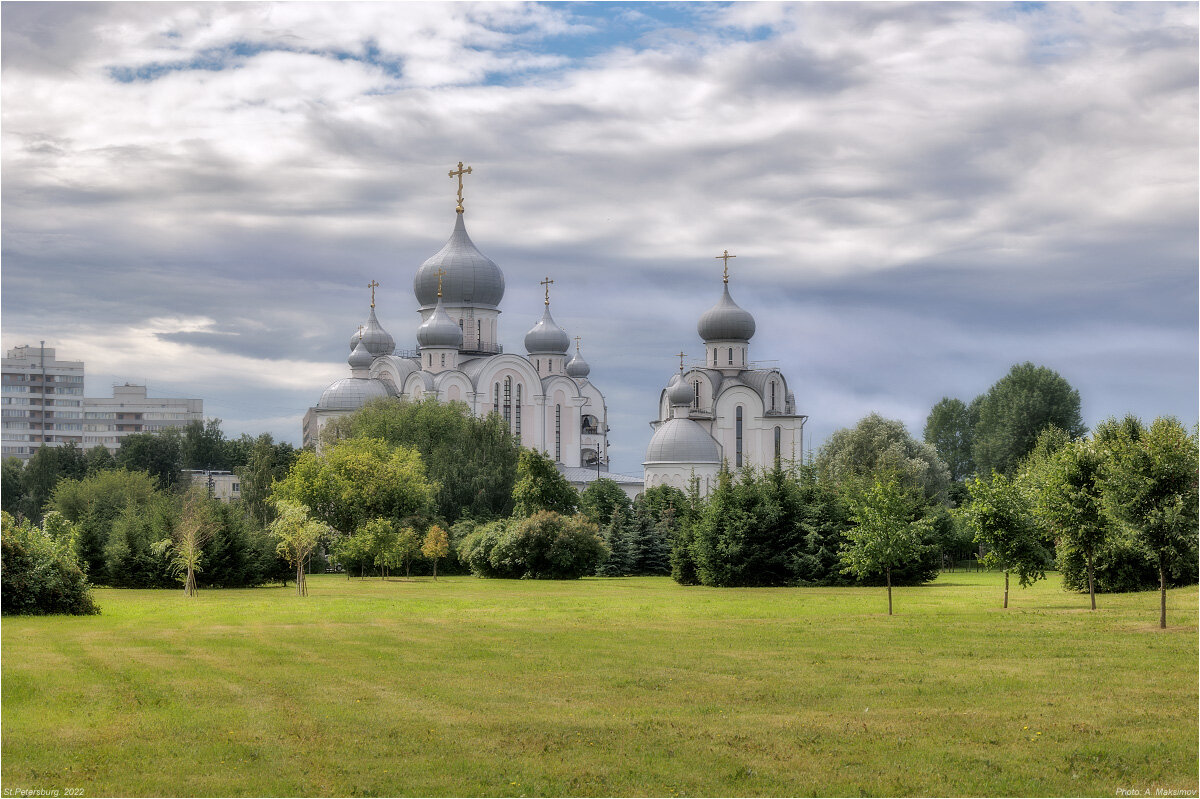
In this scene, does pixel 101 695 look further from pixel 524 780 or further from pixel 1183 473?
pixel 1183 473

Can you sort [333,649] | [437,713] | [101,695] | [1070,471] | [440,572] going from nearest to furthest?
[437,713] → [101,695] → [333,649] → [1070,471] → [440,572]

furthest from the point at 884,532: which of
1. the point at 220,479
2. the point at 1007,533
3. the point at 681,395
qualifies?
the point at 220,479

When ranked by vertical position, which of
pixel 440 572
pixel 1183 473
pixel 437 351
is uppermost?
pixel 437 351

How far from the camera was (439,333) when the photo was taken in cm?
8100

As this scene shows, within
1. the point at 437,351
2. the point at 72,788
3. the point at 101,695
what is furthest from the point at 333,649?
the point at 437,351

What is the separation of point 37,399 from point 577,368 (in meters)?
48.1

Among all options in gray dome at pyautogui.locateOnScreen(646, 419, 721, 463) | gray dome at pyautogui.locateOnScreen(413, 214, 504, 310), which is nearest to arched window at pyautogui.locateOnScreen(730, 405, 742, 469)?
gray dome at pyautogui.locateOnScreen(646, 419, 721, 463)

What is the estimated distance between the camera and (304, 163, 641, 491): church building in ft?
267

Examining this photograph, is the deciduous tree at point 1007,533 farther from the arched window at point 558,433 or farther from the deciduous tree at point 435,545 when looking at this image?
the arched window at point 558,433

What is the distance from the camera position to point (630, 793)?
38.2 feet

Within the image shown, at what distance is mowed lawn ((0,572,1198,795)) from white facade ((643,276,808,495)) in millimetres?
56292

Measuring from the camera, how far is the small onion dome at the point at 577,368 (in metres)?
95.2

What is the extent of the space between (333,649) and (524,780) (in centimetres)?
995

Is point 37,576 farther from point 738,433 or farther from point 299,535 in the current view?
point 738,433
